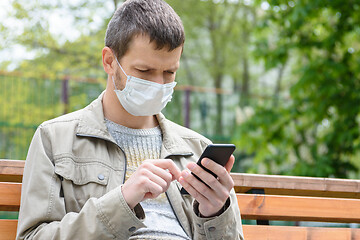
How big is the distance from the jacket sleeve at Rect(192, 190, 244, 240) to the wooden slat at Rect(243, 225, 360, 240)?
42 centimetres

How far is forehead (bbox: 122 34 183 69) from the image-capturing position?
2498 mm

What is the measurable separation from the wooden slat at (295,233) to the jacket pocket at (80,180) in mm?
867

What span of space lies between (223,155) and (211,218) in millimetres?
365

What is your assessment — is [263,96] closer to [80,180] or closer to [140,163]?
[140,163]

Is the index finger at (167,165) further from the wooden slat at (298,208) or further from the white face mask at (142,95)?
the wooden slat at (298,208)

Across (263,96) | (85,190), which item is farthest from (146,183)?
(263,96)

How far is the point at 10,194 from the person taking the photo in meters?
2.49

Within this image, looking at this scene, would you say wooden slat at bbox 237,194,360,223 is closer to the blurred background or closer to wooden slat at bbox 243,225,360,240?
wooden slat at bbox 243,225,360,240

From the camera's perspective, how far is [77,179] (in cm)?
234

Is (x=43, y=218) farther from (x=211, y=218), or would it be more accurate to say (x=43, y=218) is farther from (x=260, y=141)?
(x=260, y=141)

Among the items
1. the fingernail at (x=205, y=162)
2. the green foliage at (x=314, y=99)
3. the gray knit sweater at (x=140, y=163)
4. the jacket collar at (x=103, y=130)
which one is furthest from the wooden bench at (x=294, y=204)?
the green foliage at (x=314, y=99)

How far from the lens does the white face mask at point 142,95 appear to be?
2.57m

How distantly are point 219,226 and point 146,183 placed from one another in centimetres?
49

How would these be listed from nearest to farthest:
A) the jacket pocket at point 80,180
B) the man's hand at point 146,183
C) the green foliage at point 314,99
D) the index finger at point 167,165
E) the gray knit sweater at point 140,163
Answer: the man's hand at point 146,183, the index finger at point 167,165, the jacket pocket at point 80,180, the gray knit sweater at point 140,163, the green foliage at point 314,99
